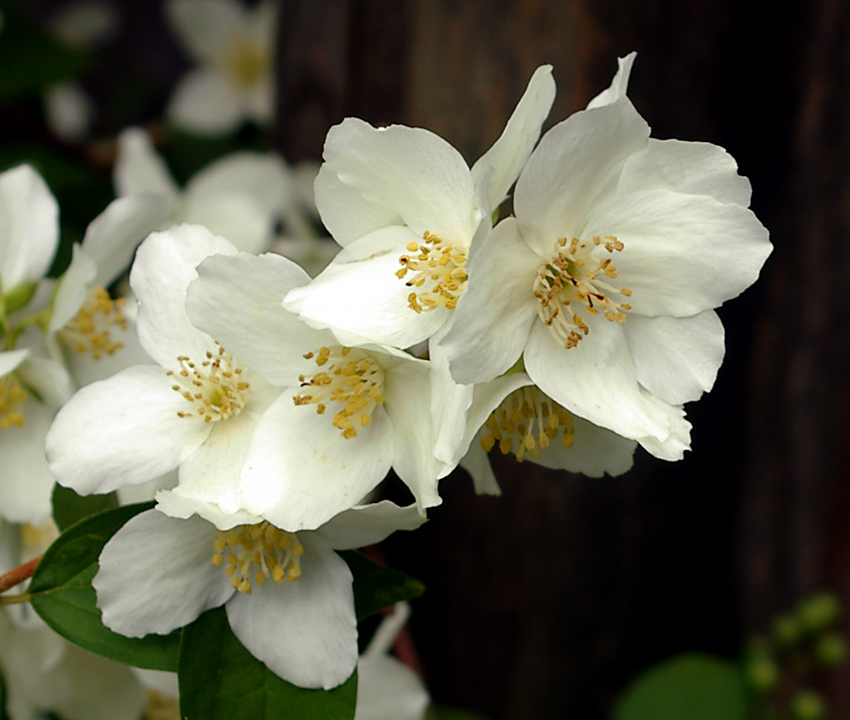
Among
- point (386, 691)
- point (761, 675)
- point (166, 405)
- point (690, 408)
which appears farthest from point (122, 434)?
point (761, 675)

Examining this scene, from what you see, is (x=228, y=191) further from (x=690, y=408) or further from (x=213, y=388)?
(x=690, y=408)

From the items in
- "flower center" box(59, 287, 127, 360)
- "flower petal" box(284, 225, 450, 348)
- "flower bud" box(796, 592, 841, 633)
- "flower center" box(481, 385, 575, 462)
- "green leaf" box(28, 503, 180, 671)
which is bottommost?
"flower bud" box(796, 592, 841, 633)

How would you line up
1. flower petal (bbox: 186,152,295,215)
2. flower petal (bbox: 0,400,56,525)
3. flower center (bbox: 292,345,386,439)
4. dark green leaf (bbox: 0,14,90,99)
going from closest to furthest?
flower center (bbox: 292,345,386,439) < flower petal (bbox: 0,400,56,525) < flower petal (bbox: 186,152,295,215) < dark green leaf (bbox: 0,14,90,99)

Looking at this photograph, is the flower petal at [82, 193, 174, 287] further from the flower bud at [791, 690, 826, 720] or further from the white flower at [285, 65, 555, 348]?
the flower bud at [791, 690, 826, 720]

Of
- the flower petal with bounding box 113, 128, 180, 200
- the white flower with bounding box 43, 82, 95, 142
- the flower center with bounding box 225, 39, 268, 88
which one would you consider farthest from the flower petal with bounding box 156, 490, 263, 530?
the white flower with bounding box 43, 82, 95, 142

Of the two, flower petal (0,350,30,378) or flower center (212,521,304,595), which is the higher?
flower petal (0,350,30,378)

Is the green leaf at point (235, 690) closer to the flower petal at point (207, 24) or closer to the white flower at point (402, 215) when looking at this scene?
the white flower at point (402, 215)

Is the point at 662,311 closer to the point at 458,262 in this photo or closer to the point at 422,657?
the point at 458,262
